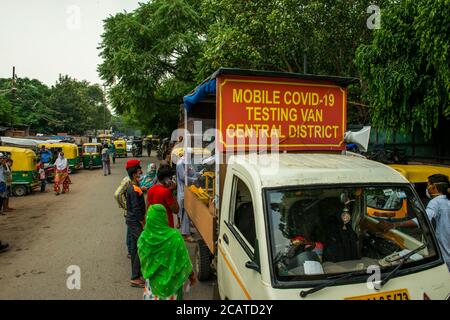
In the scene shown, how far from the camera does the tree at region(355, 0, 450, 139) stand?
293 inches

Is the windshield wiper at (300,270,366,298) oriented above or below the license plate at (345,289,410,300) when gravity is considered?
above

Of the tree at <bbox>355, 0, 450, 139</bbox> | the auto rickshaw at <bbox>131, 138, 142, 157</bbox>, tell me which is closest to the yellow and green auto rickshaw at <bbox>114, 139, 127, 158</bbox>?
the auto rickshaw at <bbox>131, 138, 142, 157</bbox>

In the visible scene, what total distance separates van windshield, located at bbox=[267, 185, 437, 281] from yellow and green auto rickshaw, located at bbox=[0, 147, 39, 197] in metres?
13.6

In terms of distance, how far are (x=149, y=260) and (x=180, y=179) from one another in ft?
14.5

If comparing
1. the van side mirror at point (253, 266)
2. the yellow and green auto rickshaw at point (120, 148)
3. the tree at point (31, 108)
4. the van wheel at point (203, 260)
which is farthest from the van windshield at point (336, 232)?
the tree at point (31, 108)

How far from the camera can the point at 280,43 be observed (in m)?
14.2

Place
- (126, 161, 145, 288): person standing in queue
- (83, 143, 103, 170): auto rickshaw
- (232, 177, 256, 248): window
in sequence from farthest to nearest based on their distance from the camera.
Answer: (83, 143, 103, 170): auto rickshaw → (126, 161, 145, 288): person standing in queue → (232, 177, 256, 248): window

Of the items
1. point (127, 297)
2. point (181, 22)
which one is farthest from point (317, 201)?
point (181, 22)

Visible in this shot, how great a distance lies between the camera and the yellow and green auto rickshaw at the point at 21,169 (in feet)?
45.6

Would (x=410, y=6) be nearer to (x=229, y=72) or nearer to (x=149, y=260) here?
(x=229, y=72)

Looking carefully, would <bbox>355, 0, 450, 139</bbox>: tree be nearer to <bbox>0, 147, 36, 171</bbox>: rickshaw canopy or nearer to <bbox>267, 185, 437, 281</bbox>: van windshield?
<bbox>267, 185, 437, 281</bbox>: van windshield

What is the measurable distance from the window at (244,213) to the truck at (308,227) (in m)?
0.01

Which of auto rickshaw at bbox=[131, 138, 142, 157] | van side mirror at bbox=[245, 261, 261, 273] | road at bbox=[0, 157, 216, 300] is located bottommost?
road at bbox=[0, 157, 216, 300]

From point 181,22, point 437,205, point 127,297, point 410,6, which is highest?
point 181,22
